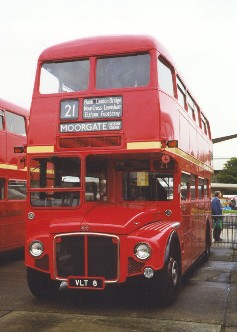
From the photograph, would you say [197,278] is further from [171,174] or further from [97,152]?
[97,152]

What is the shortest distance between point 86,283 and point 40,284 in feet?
3.30

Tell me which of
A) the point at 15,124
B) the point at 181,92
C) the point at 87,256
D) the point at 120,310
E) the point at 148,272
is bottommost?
the point at 120,310

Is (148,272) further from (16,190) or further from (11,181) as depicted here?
(16,190)

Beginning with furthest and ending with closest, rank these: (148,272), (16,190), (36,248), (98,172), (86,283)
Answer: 1. (16,190)
2. (98,172)
3. (36,248)
4. (86,283)
5. (148,272)

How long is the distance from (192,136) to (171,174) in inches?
98.3

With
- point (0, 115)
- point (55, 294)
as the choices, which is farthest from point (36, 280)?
point (0, 115)

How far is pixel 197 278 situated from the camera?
9.70 meters

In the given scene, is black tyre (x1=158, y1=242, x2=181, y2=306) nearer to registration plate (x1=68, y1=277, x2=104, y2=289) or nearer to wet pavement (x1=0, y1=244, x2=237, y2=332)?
wet pavement (x1=0, y1=244, x2=237, y2=332)

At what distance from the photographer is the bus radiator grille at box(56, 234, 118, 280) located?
268 inches

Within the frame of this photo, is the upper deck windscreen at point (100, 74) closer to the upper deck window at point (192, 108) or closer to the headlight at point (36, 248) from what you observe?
the headlight at point (36, 248)

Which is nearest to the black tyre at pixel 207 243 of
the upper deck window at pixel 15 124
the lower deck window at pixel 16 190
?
the lower deck window at pixel 16 190

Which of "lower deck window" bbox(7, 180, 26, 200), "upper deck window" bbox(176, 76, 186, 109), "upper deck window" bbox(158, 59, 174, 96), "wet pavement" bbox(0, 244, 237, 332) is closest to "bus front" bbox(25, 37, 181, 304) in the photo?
"upper deck window" bbox(158, 59, 174, 96)

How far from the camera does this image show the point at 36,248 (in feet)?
23.4

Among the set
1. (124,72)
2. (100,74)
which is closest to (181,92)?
(124,72)
